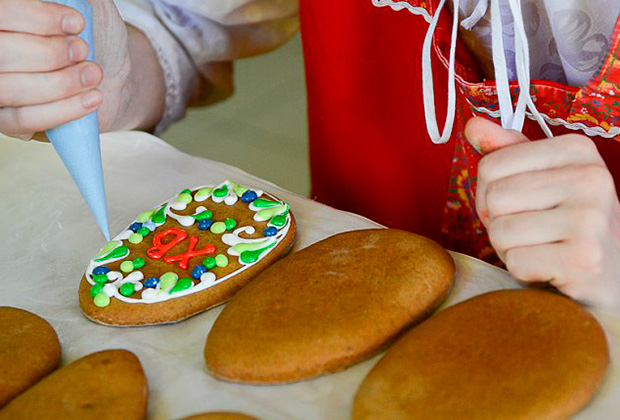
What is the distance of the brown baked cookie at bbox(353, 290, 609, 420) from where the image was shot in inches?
19.2

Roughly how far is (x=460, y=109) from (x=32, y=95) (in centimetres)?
46

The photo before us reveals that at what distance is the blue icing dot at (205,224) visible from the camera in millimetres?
709

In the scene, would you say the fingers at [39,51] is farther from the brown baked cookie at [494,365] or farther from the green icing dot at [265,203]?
the brown baked cookie at [494,365]

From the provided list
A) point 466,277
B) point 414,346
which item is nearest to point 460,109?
point 466,277

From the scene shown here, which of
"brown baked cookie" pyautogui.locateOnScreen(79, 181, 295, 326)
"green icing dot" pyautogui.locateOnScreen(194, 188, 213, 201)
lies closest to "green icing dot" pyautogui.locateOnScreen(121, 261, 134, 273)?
"brown baked cookie" pyautogui.locateOnScreen(79, 181, 295, 326)

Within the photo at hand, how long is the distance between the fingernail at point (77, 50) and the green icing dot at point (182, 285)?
0.75ft

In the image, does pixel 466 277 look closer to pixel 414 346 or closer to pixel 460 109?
pixel 414 346

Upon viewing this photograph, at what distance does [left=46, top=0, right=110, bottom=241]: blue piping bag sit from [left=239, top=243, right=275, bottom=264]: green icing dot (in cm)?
16

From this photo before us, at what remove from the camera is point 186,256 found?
676 millimetres

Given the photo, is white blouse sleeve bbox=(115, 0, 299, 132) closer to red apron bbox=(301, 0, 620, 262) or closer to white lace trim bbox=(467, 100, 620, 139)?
red apron bbox=(301, 0, 620, 262)

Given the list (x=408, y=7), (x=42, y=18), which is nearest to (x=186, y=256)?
(x=42, y=18)

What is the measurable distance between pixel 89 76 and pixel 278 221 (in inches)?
8.6

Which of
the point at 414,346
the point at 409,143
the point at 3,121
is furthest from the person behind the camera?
the point at 409,143

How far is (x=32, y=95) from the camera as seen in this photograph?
2.32 ft
